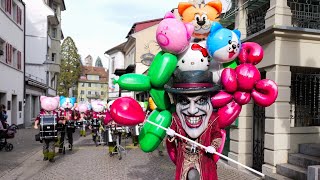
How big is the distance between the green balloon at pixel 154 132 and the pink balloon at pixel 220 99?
646mm

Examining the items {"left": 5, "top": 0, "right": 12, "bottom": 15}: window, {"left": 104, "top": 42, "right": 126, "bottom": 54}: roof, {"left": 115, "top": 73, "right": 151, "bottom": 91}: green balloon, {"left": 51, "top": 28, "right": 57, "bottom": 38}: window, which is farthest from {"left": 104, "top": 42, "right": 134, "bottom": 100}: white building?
{"left": 115, "top": 73, "right": 151, "bottom": 91}: green balloon

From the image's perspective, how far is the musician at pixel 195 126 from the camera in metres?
4.48

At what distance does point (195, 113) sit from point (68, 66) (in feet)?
149

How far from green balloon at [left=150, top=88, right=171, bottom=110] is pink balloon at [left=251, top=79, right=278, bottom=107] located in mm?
1166

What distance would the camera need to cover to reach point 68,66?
48.0 meters

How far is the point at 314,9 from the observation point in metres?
9.48

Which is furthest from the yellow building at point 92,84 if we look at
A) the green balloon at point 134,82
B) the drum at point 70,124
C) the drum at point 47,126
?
the green balloon at point 134,82

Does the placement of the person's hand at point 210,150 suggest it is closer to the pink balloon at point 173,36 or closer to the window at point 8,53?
the pink balloon at point 173,36

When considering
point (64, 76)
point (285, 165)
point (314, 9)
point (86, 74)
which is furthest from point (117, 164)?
point (86, 74)

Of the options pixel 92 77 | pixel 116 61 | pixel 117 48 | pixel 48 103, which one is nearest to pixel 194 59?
pixel 48 103

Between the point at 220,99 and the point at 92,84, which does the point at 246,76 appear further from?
the point at 92,84

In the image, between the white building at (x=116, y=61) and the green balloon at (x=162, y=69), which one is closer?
the green balloon at (x=162, y=69)

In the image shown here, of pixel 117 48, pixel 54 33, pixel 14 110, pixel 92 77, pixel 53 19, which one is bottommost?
pixel 14 110

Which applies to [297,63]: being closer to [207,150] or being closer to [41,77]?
[207,150]
